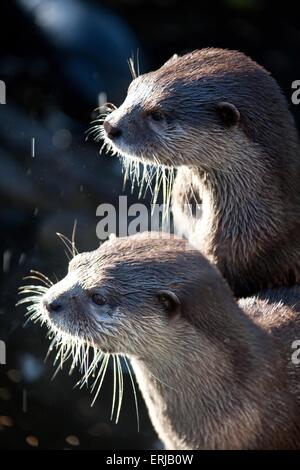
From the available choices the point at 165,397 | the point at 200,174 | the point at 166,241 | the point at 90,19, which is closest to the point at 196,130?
the point at 200,174

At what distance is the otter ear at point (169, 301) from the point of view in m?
2.24

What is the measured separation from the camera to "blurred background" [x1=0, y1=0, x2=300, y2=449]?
11.8 ft

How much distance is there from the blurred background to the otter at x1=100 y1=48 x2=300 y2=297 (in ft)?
3.42

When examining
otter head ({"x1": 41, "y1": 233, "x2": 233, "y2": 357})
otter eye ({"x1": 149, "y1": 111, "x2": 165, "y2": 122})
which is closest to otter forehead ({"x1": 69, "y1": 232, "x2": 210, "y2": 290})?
otter head ({"x1": 41, "y1": 233, "x2": 233, "y2": 357})

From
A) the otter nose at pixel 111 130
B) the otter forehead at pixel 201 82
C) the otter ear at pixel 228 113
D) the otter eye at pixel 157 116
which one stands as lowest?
the otter nose at pixel 111 130

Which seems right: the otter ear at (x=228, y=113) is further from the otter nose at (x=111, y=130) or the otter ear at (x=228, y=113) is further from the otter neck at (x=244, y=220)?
the otter nose at (x=111, y=130)

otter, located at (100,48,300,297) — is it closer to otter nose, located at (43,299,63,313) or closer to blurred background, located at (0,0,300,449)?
otter nose, located at (43,299,63,313)

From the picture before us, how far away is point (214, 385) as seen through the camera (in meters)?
2.34

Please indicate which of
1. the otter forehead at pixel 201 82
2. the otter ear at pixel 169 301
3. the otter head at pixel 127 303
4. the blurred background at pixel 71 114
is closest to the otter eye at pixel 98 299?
the otter head at pixel 127 303

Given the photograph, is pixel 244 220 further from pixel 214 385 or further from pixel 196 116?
pixel 214 385

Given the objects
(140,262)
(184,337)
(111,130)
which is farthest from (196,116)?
(184,337)

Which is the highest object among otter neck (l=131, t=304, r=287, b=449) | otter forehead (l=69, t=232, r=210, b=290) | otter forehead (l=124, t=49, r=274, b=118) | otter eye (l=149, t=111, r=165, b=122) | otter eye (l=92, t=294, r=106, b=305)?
otter forehead (l=124, t=49, r=274, b=118)

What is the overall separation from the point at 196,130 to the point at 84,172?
1325 millimetres

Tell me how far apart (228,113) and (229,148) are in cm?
9
